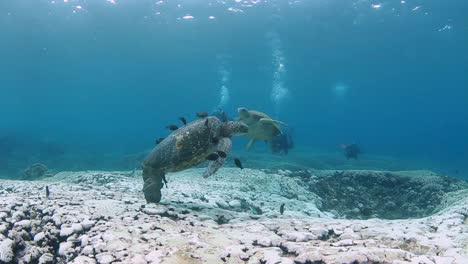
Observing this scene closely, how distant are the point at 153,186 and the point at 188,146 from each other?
1017 millimetres

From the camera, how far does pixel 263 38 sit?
35719 mm

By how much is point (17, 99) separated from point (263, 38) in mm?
84161

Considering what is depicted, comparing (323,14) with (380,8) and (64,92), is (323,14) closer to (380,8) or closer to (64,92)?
(380,8)

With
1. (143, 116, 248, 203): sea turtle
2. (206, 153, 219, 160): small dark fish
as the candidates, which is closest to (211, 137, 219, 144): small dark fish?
(143, 116, 248, 203): sea turtle

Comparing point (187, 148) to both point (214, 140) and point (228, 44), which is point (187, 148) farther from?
point (228, 44)

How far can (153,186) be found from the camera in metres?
6.05

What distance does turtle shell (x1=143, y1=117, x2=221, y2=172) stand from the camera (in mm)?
6039

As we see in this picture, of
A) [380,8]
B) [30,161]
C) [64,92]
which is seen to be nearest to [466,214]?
[380,8]

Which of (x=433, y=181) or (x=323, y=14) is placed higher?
(x=323, y=14)

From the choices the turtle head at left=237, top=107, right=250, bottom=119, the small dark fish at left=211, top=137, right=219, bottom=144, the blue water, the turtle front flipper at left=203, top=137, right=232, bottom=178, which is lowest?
the turtle front flipper at left=203, top=137, right=232, bottom=178

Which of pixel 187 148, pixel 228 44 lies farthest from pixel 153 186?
pixel 228 44

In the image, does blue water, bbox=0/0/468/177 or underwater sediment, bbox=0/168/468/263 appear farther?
blue water, bbox=0/0/468/177

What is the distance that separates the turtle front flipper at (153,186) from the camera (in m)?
6.00

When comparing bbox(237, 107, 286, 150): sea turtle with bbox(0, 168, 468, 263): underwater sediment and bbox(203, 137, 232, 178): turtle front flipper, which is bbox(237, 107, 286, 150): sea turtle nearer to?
bbox(0, 168, 468, 263): underwater sediment
